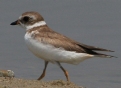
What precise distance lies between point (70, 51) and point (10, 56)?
4.08 meters

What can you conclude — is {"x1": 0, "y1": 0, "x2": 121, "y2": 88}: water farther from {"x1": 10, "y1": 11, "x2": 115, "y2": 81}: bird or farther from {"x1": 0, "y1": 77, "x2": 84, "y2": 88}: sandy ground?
{"x1": 0, "y1": 77, "x2": 84, "y2": 88}: sandy ground

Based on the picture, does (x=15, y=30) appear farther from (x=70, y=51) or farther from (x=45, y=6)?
(x=70, y=51)

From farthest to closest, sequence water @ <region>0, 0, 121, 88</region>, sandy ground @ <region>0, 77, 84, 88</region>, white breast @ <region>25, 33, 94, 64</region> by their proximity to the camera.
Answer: water @ <region>0, 0, 121, 88</region> < white breast @ <region>25, 33, 94, 64</region> < sandy ground @ <region>0, 77, 84, 88</region>

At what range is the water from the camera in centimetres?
1322

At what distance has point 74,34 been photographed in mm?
15023

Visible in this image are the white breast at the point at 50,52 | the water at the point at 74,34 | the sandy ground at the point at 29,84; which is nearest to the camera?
the sandy ground at the point at 29,84

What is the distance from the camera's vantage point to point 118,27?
1523 centimetres

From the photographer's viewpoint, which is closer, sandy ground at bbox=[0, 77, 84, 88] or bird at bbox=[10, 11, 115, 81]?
sandy ground at bbox=[0, 77, 84, 88]

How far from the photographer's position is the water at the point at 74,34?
13219 mm

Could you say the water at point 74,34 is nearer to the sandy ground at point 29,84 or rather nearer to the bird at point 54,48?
the bird at point 54,48

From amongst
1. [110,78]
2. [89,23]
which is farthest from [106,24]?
[110,78]

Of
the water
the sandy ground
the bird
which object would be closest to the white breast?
the bird

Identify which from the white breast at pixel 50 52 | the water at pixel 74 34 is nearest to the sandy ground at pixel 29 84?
the white breast at pixel 50 52

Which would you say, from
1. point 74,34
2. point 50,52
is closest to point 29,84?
point 50,52
